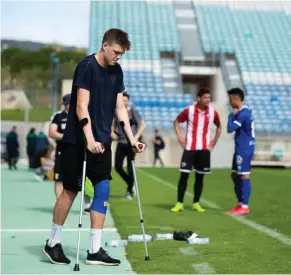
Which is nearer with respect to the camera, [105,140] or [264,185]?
[105,140]

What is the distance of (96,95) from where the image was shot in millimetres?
6508

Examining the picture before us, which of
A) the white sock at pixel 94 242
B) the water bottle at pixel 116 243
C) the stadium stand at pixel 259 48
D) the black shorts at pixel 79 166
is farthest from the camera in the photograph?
the stadium stand at pixel 259 48

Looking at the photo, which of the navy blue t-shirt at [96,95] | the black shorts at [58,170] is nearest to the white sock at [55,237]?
the navy blue t-shirt at [96,95]

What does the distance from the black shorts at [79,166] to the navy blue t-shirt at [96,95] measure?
91 millimetres

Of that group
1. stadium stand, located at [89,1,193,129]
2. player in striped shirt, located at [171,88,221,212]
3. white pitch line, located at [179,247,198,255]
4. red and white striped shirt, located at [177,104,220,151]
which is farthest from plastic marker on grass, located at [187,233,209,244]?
stadium stand, located at [89,1,193,129]

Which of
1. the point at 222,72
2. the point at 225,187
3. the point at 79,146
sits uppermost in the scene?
the point at 222,72

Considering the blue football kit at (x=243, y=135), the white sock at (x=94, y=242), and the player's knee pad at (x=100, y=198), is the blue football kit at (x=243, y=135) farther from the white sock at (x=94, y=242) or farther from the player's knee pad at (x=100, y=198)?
the white sock at (x=94, y=242)

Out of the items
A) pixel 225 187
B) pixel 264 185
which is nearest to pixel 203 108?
pixel 225 187

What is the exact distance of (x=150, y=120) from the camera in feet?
139

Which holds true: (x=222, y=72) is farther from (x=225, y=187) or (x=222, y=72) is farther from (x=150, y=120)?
(x=225, y=187)

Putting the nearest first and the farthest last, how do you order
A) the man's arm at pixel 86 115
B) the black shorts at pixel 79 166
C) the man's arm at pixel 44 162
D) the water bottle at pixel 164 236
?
the man's arm at pixel 86 115 → the black shorts at pixel 79 166 → the water bottle at pixel 164 236 → the man's arm at pixel 44 162

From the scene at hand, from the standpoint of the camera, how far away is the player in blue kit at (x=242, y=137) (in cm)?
1091

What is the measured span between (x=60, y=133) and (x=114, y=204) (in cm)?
261

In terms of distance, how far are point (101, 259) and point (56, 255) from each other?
42 centimetres
